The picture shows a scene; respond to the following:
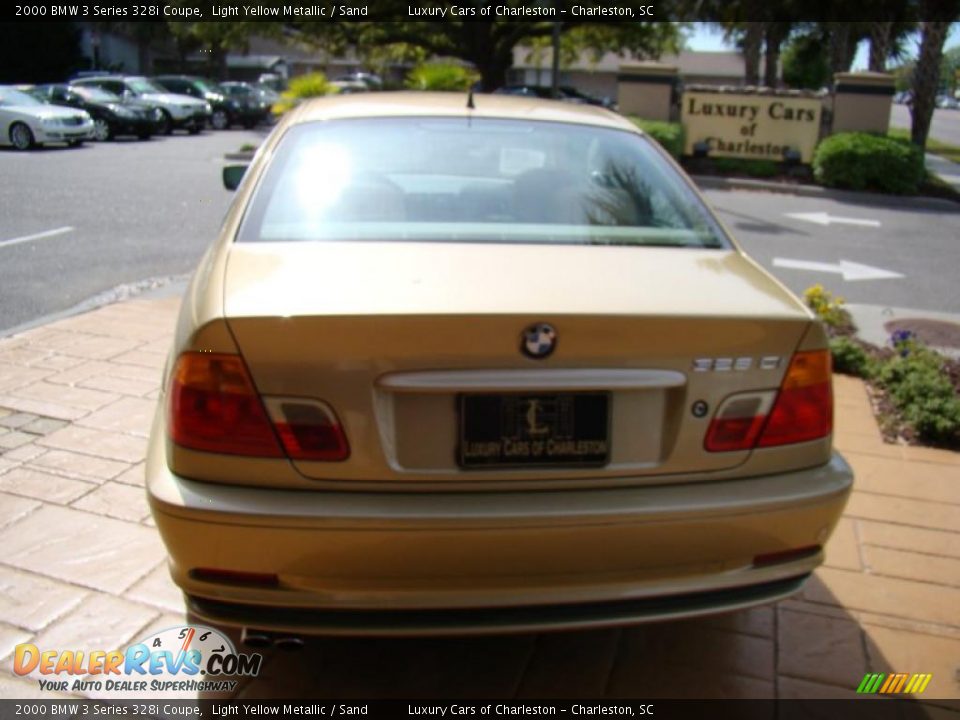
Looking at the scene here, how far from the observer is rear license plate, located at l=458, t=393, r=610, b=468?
7.22 feet

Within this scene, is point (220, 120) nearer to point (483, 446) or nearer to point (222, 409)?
point (222, 409)

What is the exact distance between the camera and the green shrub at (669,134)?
16016 mm

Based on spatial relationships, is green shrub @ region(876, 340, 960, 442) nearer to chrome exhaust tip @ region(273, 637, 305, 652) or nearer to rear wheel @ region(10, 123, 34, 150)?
chrome exhaust tip @ region(273, 637, 305, 652)

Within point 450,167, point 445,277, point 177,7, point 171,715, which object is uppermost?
point 177,7

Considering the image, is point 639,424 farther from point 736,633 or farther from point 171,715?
point 171,715

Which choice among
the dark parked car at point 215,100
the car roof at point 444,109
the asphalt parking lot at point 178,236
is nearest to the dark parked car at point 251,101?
the dark parked car at point 215,100

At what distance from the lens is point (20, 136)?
62.6 ft

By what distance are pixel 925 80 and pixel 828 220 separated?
7.20 metres

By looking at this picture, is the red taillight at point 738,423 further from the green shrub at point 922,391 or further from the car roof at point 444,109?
the green shrub at point 922,391

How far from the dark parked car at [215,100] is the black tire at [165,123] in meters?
2.68

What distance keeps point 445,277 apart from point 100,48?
172 ft

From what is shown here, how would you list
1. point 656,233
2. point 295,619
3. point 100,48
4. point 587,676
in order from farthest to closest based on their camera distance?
point 100,48 < point 656,233 < point 587,676 < point 295,619

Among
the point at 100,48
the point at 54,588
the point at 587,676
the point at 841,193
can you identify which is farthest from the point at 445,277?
the point at 100,48

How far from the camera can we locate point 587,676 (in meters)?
2.76
